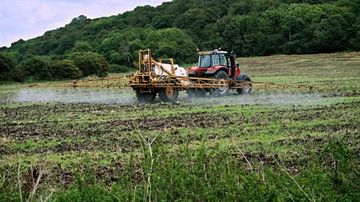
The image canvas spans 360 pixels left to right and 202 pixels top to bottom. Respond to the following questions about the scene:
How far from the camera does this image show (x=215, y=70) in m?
23.4

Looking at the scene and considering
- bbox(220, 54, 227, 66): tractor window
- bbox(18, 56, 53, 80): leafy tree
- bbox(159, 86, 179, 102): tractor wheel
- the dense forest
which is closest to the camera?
bbox(159, 86, 179, 102): tractor wheel

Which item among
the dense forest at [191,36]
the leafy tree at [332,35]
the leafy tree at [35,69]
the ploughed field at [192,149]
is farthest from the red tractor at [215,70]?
the leafy tree at [332,35]

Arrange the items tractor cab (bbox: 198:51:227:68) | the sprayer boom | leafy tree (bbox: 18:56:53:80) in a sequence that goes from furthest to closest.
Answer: leafy tree (bbox: 18:56:53:80)
tractor cab (bbox: 198:51:227:68)
the sprayer boom

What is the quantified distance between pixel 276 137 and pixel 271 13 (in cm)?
9602

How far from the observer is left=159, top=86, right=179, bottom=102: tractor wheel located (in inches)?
870

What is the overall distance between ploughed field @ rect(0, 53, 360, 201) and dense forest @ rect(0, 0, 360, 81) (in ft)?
108

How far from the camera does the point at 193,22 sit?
4562 inches

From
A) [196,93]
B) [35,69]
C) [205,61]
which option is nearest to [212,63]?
[205,61]

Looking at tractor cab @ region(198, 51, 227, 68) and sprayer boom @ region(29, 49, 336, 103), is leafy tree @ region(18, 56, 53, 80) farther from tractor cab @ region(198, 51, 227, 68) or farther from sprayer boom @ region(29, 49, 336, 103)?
tractor cab @ region(198, 51, 227, 68)

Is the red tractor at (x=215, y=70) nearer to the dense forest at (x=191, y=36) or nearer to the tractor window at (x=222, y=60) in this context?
the tractor window at (x=222, y=60)

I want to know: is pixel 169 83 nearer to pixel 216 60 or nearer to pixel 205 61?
pixel 205 61

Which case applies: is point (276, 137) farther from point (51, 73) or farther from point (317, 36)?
point (317, 36)

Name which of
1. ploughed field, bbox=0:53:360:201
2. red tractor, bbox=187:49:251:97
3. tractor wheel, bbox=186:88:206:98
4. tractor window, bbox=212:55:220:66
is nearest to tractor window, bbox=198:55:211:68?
red tractor, bbox=187:49:251:97

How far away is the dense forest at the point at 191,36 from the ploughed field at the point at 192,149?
1299 inches
